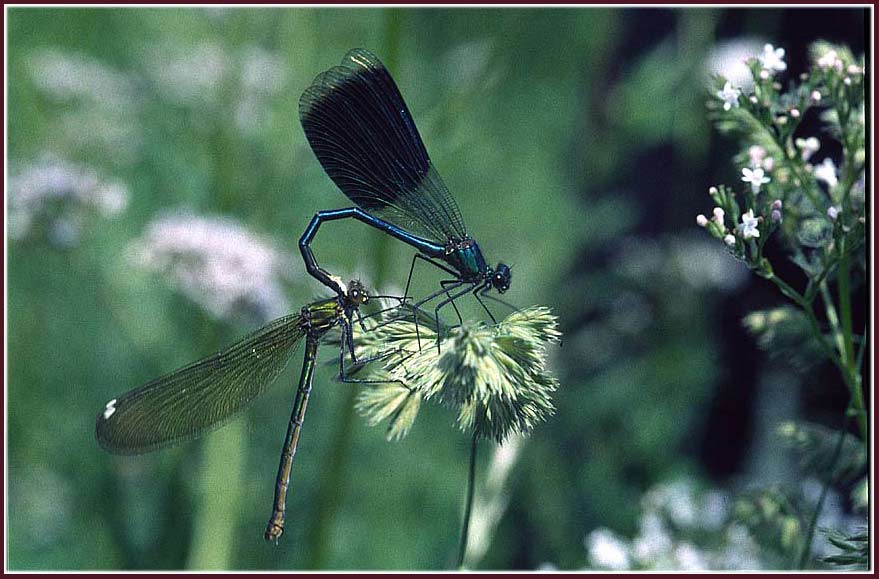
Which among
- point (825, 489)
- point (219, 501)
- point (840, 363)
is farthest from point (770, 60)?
point (219, 501)

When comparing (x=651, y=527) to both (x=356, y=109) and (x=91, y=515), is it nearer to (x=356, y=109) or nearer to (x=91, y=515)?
(x=356, y=109)

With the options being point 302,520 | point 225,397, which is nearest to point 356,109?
point 225,397

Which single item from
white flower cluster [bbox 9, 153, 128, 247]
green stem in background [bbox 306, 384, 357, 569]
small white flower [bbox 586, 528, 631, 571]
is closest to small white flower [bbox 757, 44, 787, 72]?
small white flower [bbox 586, 528, 631, 571]

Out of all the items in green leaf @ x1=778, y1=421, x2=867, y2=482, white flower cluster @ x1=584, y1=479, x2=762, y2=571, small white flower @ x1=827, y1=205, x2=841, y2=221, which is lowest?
white flower cluster @ x1=584, y1=479, x2=762, y2=571

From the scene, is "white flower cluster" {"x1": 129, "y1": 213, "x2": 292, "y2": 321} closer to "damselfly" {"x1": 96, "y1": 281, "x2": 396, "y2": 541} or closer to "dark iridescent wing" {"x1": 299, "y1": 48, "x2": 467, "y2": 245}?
"damselfly" {"x1": 96, "y1": 281, "x2": 396, "y2": 541}

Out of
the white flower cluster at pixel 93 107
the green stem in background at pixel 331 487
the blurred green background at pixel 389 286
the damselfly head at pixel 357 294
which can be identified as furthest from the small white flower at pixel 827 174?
the white flower cluster at pixel 93 107

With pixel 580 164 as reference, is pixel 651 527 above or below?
below
